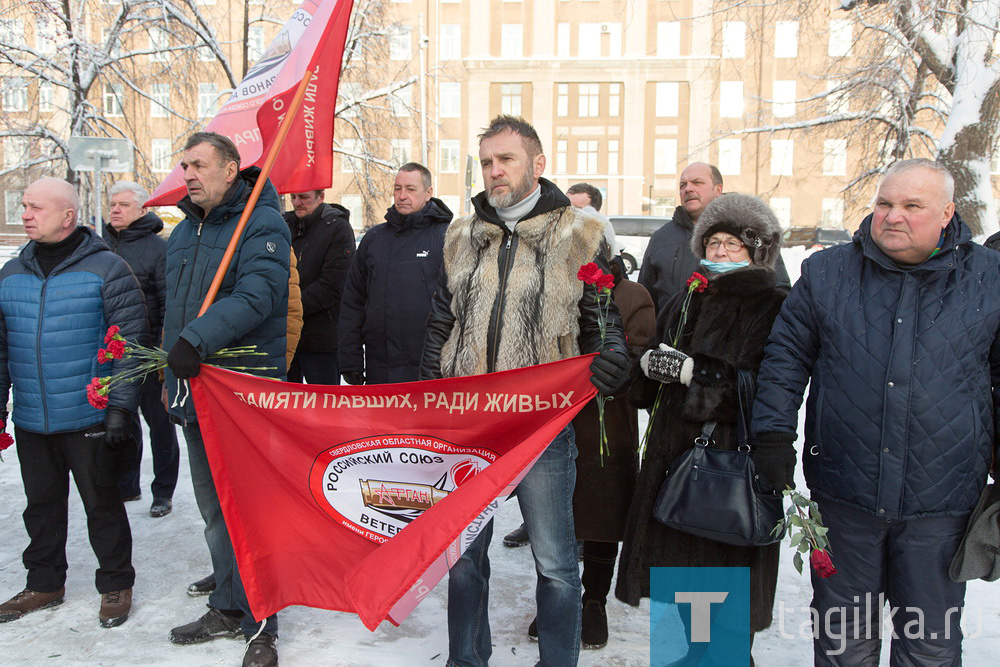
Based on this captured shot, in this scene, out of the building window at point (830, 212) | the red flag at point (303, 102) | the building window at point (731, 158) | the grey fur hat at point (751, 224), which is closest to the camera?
the grey fur hat at point (751, 224)

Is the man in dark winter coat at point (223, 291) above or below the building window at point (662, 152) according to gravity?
below

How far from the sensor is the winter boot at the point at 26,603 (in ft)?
12.5

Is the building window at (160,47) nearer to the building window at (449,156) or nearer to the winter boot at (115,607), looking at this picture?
the winter boot at (115,607)

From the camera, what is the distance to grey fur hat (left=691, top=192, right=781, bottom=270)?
10.7 feet

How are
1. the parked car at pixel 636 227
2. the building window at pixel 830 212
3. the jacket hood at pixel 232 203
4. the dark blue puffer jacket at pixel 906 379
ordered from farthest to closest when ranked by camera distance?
the building window at pixel 830 212
the parked car at pixel 636 227
the jacket hood at pixel 232 203
the dark blue puffer jacket at pixel 906 379

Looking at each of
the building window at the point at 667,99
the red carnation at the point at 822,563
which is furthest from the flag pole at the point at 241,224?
the building window at the point at 667,99

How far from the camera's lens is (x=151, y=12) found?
14.1 metres

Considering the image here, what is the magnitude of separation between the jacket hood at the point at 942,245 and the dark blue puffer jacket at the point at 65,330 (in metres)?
3.15

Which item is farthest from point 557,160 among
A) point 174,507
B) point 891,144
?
point 174,507

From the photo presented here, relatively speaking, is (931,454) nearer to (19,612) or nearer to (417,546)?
(417,546)

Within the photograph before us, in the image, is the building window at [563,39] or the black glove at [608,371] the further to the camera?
the building window at [563,39]

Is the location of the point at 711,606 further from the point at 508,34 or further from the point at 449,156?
the point at 508,34

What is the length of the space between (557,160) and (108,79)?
1423 inches

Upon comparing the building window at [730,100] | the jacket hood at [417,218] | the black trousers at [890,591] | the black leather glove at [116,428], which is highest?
the building window at [730,100]
